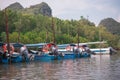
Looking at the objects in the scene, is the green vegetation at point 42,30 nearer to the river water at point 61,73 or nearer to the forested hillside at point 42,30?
the forested hillside at point 42,30

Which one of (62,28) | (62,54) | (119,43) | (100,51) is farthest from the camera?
(119,43)

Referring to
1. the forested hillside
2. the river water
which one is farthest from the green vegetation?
the river water

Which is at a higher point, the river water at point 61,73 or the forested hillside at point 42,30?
the forested hillside at point 42,30

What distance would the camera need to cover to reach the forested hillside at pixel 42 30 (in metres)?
115

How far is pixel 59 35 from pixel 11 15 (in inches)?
850

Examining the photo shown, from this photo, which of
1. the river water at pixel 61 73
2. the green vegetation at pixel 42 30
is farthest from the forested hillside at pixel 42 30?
the river water at pixel 61 73

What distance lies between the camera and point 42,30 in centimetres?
13388

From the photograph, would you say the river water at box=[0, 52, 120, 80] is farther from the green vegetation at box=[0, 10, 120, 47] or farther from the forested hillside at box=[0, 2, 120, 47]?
the green vegetation at box=[0, 10, 120, 47]

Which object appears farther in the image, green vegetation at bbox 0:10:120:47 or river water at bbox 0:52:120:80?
green vegetation at bbox 0:10:120:47

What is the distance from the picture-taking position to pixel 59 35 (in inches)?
5453

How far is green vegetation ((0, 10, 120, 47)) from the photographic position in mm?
115181

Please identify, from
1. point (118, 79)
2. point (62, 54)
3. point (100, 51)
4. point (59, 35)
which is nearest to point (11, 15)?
point (59, 35)

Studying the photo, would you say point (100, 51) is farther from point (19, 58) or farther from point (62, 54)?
point (19, 58)

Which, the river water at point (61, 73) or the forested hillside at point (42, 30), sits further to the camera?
the forested hillside at point (42, 30)
